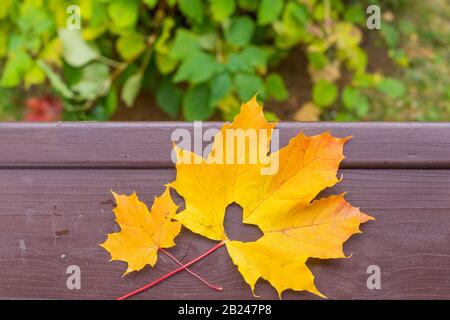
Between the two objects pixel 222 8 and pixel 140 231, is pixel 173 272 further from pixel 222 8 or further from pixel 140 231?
pixel 222 8

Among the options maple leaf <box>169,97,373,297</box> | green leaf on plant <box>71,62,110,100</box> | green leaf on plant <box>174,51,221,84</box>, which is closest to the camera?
maple leaf <box>169,97,373,297</box>

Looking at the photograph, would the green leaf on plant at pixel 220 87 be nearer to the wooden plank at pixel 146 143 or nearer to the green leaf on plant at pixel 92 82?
the green leaf on plant at pixel 92 82

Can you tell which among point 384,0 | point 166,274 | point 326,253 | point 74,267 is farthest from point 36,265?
point 384,0

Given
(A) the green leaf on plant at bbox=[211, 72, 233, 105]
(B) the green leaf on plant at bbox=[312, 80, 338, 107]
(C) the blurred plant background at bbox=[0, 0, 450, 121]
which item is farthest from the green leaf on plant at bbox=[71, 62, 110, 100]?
(B) the green leaf on plant at bbox=[312, 80, 338, 107]

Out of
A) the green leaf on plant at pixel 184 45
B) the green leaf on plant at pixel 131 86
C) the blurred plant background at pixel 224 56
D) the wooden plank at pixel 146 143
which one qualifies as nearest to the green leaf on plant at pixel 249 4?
the blurred plant background at pixel 224 56

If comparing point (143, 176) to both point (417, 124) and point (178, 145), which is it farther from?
point (417, 124)

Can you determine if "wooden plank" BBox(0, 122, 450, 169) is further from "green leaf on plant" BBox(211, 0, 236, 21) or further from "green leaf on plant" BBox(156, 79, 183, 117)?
"green leaf on plant" BBox(156, 79, 183, 117)
